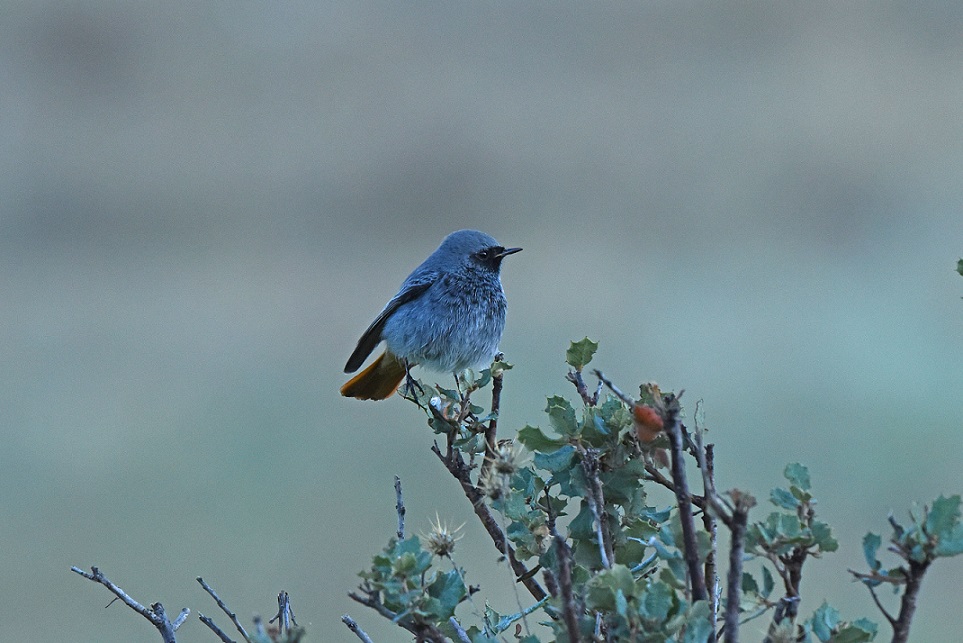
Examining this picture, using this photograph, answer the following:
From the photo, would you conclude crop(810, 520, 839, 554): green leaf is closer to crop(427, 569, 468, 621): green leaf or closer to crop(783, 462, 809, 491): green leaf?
crop(783, 462, 809, 491): green leaf

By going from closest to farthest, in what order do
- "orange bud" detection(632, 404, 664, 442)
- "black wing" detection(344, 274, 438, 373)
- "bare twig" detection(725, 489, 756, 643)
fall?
"bare twig" detection(725, 489, 756, 643)
"orange bud" detection(632, 404, 664, 442)
"black wing" detection(344, 274, 438, 373)

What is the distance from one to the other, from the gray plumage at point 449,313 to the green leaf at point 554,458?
8.07 feet

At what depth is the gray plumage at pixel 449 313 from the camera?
4.02 meters

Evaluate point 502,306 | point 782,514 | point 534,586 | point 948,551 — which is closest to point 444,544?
point 534,586

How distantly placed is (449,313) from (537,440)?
2.51m

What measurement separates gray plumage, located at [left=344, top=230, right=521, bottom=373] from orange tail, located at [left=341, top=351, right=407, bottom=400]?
58mm

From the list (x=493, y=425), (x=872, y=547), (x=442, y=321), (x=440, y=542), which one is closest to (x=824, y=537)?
(x=872, y=547)

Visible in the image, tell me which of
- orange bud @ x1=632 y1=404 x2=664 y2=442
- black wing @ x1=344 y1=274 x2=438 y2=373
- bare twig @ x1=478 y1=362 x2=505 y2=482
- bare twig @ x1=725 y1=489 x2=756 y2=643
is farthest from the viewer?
black wing @ x1=344 y1=274 x2=438 y2=373

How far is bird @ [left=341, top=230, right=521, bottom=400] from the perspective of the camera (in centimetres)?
402

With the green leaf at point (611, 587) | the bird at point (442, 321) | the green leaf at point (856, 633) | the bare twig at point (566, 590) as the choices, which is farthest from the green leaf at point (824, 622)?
the bird at point (442, 321)

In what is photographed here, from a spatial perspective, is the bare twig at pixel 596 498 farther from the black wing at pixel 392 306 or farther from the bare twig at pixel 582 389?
the black wing at pixel 392 306

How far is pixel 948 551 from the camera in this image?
1.15 meters

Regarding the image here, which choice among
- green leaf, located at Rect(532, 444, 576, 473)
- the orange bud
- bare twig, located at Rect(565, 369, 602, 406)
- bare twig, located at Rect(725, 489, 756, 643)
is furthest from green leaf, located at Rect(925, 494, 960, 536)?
bare twig, located at Rect(565, 369, 602, 406)

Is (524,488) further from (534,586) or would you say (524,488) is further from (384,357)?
(384,357)
